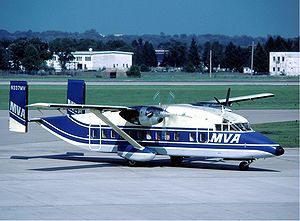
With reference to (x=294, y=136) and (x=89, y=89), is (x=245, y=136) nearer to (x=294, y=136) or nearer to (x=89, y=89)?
(x=294, y=136)

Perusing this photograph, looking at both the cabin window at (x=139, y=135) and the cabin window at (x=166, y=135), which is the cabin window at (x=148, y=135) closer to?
the cabin window at (x=139, y=135)

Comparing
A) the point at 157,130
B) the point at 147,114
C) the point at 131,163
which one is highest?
the point at 147,114

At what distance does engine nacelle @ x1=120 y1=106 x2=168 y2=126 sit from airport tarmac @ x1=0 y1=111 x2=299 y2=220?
1852 millimetres

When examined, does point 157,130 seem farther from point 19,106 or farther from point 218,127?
point 19,106

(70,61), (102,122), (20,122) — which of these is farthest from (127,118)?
(70,61)

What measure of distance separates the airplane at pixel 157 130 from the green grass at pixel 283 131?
9.69 meters

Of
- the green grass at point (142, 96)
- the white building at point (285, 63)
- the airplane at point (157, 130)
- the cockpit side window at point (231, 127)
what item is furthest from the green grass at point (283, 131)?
the white building at point (285, 63)

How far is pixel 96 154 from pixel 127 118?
5320mm

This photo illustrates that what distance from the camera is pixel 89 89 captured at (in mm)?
101000

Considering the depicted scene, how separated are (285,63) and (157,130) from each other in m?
168

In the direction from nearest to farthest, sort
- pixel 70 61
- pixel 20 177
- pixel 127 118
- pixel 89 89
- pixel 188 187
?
pixel 188 187
pixel 20 177
pixel 127 118
pixel 89 89
pixel 70 61

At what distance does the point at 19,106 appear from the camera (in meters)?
33.1

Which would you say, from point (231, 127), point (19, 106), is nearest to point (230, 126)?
point (231, 127)

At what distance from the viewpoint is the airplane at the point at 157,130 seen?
30.3 m
